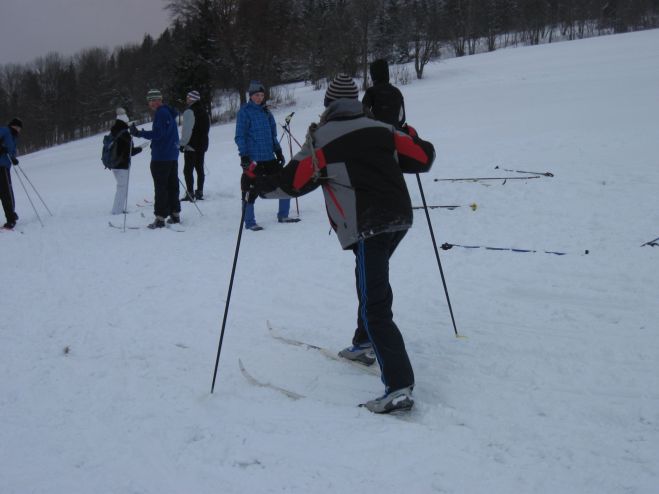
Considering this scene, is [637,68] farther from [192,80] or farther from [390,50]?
[390,50]

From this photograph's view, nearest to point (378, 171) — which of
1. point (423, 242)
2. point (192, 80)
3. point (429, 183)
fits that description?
point (423, 242)

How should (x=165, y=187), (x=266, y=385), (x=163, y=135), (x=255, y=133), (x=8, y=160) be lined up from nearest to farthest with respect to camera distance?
(x=266, y=385) → (x=255, y=133) → (x=163, y=135) → (x=165, y=187) → (x=8, y=160)

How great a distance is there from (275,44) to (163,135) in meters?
26.5

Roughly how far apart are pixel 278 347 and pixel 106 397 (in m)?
1.30

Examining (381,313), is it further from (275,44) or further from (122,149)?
(275,44)

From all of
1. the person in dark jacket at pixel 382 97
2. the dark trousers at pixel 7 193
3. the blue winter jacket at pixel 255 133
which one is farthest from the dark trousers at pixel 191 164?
the person in dark jacket at pixel 382 97

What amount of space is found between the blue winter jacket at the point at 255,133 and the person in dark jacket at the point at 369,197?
14.3ft

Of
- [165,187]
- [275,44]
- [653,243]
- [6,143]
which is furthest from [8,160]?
[275,44]

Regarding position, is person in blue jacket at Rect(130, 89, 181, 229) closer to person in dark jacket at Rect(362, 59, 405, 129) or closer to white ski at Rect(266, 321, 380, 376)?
person in dark jacket at Rect(362, 59, 405, 129)

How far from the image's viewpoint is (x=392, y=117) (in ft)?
20.8

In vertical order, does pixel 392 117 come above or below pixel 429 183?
above

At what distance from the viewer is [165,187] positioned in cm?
784

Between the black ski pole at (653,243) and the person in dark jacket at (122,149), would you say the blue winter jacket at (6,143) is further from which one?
the black ski pole at (653,243)

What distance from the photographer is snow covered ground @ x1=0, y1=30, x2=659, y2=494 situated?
257 cm
